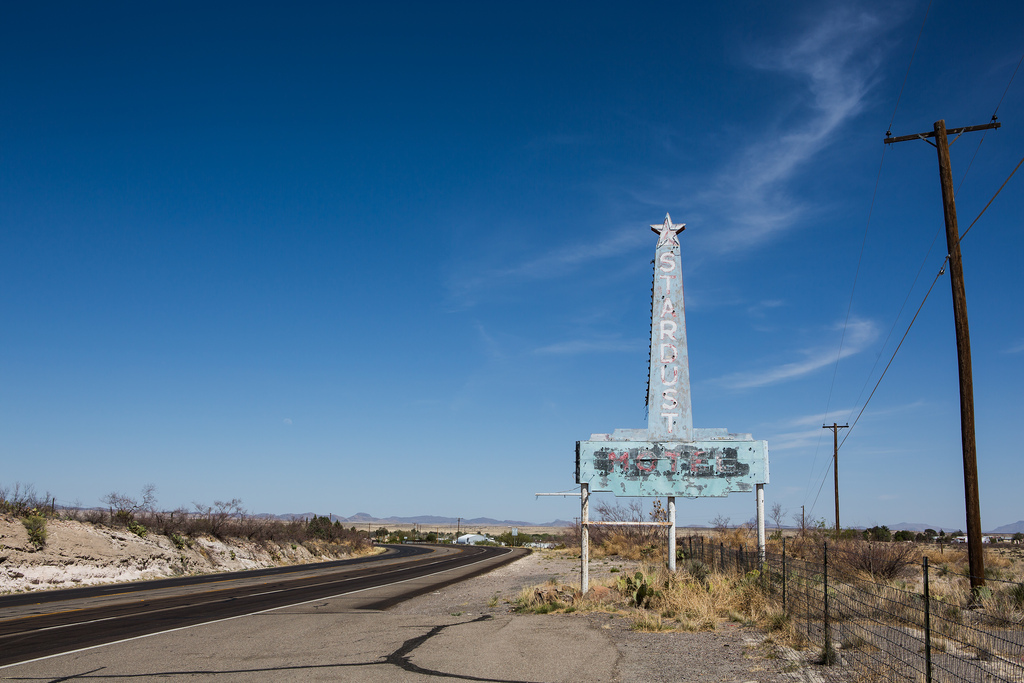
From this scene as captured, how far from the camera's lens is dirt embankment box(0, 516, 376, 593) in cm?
2875

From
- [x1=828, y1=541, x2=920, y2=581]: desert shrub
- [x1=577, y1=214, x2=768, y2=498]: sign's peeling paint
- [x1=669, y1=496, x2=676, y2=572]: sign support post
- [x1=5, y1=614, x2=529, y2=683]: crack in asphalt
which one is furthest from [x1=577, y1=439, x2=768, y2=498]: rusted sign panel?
[x1=5, y1=614, x2=529, y2=683]: crack in asphalt

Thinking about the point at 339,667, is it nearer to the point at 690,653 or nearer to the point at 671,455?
the point at 690,653

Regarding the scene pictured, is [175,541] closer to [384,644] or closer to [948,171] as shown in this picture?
[384,644]

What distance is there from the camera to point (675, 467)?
19.7 metres

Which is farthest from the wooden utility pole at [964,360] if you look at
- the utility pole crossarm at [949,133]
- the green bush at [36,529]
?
the green bush at [36,529]

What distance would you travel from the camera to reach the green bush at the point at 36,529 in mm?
→ 30656

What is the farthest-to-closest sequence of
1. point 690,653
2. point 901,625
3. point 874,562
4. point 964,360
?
point 874,562 < point 964,360 < point 901,625 < point 690,653

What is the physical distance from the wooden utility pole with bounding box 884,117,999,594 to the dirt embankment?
31.0 metres

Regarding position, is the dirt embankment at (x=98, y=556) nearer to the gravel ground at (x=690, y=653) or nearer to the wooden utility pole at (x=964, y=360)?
the gravel ground at (x=690, y=653)

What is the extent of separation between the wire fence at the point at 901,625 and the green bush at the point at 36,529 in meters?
27.9

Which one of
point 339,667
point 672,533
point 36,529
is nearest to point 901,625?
point 672,533

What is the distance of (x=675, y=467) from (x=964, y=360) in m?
7.74

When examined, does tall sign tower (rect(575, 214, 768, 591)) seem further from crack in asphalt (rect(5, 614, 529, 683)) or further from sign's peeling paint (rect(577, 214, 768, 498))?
crack in asphalt (rect(5, 614, 529, 683))

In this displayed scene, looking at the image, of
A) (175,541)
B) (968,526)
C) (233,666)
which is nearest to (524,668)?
(233,666)
